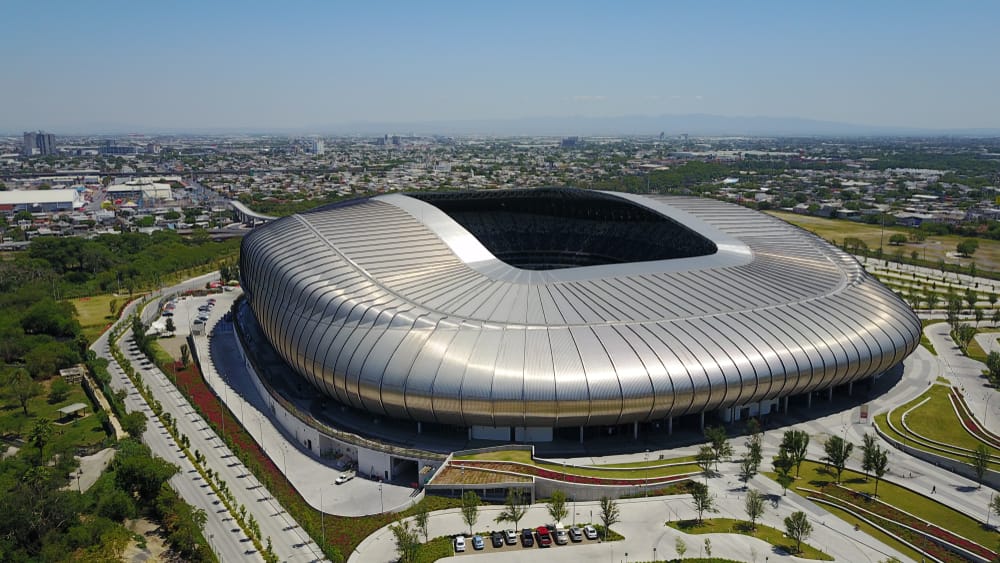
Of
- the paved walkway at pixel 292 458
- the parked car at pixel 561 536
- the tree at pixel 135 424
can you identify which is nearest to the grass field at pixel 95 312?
the paved walkway at pixel 292 458

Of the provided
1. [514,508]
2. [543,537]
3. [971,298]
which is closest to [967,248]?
[971,298]

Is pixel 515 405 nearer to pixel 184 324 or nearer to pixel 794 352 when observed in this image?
pixel 794 352

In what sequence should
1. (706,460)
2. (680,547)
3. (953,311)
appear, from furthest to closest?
(953,311), (706,460), (680,547)

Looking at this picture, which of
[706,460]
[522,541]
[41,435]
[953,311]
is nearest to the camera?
[522,541]

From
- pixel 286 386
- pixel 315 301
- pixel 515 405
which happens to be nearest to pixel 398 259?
pixel 315 301

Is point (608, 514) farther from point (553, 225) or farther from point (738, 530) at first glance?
point (553, 225)
